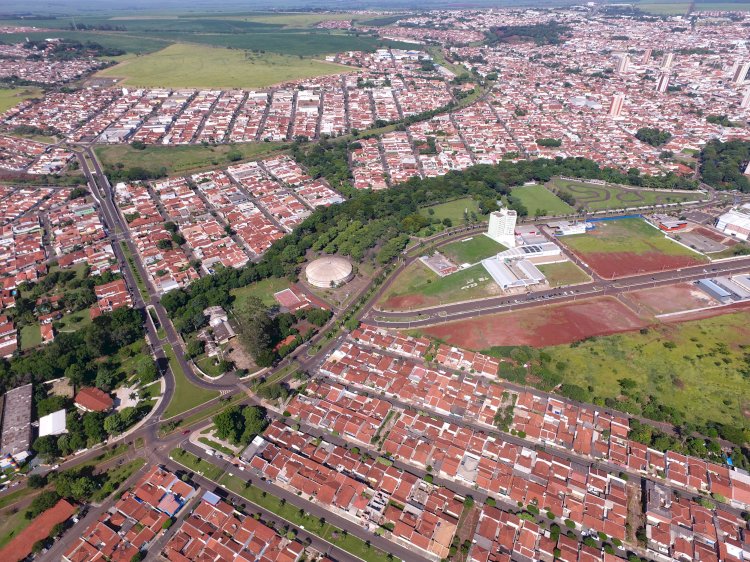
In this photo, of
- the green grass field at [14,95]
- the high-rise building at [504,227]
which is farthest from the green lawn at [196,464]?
the green grass field at [14,95]

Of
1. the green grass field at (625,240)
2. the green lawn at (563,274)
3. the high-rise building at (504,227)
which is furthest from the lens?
the high-rise building at (504,227)

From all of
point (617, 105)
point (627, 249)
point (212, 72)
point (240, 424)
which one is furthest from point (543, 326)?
point (212, 72)

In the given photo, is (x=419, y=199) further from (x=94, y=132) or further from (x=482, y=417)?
(x=94, y=132)

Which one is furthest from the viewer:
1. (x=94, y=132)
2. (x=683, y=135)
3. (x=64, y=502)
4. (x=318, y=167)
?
(x=94, y=132)

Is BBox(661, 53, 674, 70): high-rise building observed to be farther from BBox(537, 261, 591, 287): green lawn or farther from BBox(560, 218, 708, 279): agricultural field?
BBox(537, 261, 591, 287): green lawn

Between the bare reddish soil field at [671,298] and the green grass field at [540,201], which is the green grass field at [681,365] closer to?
the bare reddish soil field at [671,298]

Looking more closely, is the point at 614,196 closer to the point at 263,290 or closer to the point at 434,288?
the point at 434,288

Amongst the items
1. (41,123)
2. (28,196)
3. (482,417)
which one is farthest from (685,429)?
(41,123)
